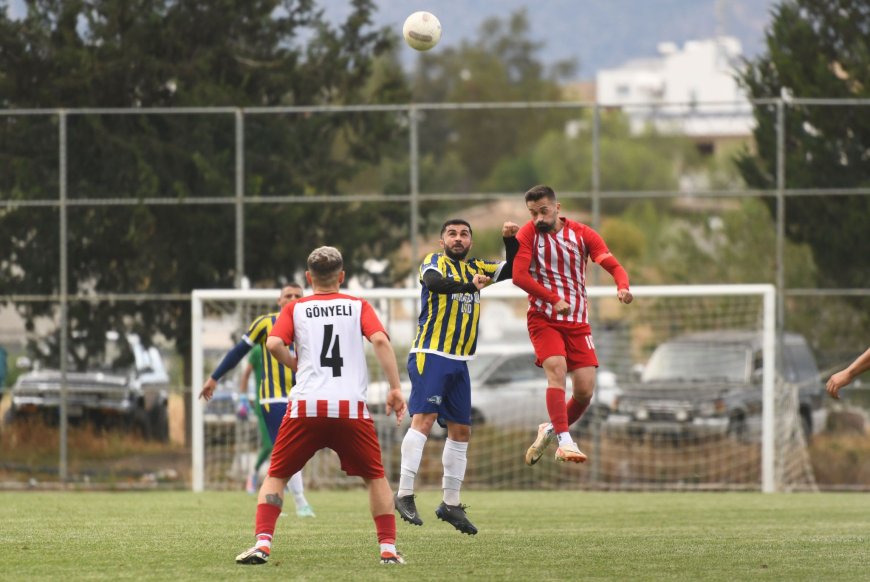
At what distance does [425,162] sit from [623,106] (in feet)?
10.9

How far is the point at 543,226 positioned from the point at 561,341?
0.84 meters

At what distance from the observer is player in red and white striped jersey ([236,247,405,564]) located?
8.18m

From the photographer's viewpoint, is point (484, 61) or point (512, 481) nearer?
point (512, 481)

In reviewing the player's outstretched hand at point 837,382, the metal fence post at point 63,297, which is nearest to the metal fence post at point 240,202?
the metal fence post at point 63,297

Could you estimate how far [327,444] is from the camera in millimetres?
8312

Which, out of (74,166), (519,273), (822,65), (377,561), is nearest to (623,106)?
(822,65)

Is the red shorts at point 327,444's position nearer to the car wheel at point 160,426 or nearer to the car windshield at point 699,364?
the car wheel at point 160,426

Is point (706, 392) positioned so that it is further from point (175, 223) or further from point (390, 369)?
point (390, 369)

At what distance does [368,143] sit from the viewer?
20812mm

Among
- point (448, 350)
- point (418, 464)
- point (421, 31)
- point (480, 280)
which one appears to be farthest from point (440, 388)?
point (421, 31)

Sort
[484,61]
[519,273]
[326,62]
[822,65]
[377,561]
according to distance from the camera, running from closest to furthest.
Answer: [377,561] → [519,273] → [822,65] → [326,62] → [484,61]

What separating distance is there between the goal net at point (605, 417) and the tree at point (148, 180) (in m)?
0.98

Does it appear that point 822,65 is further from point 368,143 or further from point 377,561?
point 377,561

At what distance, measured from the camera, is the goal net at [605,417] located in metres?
18.9
